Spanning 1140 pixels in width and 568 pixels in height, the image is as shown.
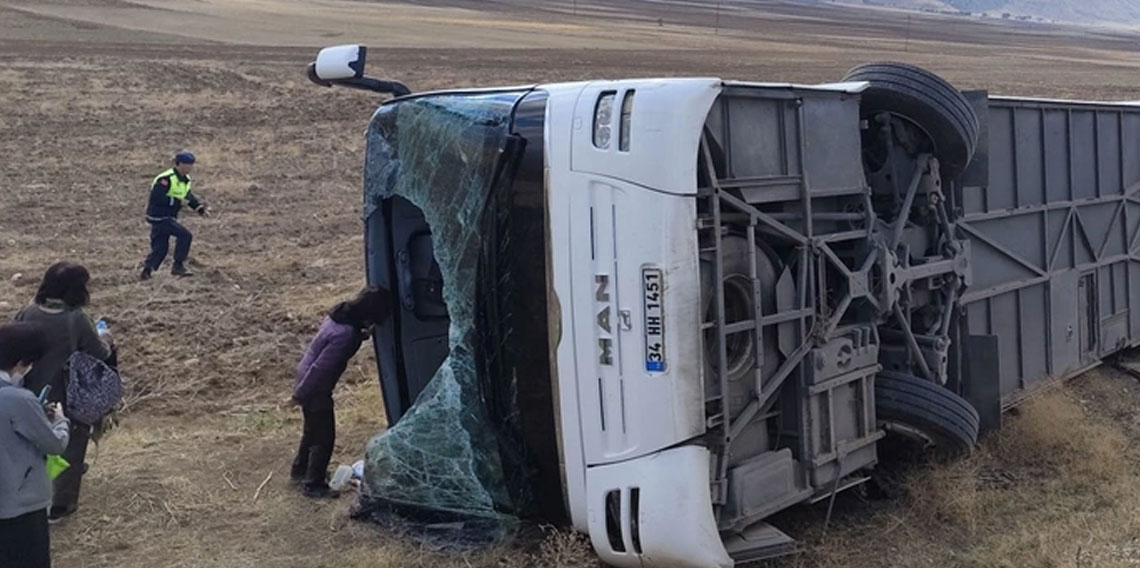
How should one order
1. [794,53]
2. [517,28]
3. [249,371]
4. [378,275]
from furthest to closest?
[517,28] → [794,53] → [249,371] → [378,275]

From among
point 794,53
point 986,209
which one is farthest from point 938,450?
point 794,53

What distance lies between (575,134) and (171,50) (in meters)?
26.9

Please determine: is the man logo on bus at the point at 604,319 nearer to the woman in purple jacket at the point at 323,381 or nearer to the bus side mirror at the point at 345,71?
the woman in purple jacket at the point at 323,381

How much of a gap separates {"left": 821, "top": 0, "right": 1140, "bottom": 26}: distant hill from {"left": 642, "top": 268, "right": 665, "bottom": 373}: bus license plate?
551 ft

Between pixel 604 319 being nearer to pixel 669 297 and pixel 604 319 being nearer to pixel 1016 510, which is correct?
pixel 669 297

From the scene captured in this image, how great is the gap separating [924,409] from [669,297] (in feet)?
5.31

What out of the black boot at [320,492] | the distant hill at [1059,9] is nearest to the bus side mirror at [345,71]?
the black boot at [320,492]

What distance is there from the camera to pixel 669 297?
4.29 m

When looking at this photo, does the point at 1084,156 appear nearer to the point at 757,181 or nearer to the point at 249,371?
the point at 757,181

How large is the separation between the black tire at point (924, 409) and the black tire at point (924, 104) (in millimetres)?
1164

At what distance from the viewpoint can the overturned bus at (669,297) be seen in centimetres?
436

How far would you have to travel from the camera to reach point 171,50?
1148 inches

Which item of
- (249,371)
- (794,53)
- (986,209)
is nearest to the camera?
(986,209)

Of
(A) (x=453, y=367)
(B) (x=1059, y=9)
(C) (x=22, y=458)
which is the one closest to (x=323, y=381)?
(A) (x=453, y=367)
